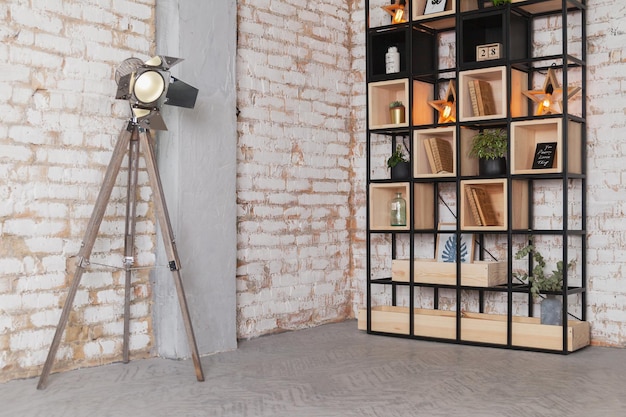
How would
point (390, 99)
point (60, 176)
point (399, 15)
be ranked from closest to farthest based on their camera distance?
1. point (60, 176)
2. point (399, 15)
3. point (390, 99)

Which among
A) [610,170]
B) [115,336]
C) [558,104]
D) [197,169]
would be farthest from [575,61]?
[115,336]

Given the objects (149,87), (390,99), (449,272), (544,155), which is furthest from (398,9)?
(149,87)

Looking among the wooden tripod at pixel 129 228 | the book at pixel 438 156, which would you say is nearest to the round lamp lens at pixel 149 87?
the wooden tripod at pixel 129 228

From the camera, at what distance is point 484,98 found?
512 centimetres

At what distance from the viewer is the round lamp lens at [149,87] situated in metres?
4.09

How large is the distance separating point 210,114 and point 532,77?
2194 mm

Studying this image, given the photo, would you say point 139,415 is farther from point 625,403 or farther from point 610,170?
point 610,170

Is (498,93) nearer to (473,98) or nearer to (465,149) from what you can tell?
(473,98)

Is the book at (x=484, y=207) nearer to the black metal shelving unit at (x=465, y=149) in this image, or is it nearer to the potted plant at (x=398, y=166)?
the black metal shelving unit at (x=465, y=149)

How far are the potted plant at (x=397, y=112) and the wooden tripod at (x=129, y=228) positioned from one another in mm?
1916

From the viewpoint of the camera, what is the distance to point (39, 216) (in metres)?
4.12

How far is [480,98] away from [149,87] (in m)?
2.20

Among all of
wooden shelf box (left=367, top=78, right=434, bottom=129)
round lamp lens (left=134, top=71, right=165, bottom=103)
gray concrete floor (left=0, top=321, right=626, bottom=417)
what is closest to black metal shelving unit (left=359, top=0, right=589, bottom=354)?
wooden shelf box (left=367, top=78, right=434, bottom=129)

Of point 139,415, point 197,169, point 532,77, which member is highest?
point 532,77
